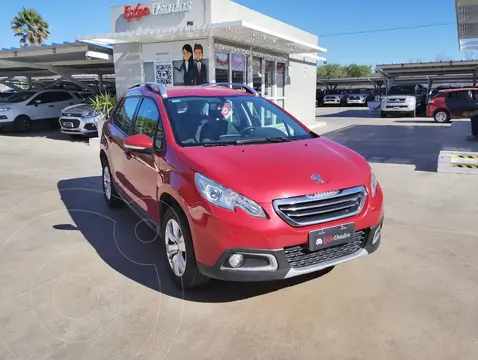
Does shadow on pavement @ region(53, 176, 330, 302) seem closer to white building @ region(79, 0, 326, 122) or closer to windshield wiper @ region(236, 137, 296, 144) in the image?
windshield wiper @ region(236, 137, 296, 144)

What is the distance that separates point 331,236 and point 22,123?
1619 centimetres

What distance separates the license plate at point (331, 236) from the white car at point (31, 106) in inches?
629

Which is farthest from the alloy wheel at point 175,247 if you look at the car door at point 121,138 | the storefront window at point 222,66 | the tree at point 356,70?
the tree at point 356,70

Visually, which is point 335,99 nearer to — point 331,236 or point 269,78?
point 269,78

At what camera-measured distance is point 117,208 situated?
230 inches

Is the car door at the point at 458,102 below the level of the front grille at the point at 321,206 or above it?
above

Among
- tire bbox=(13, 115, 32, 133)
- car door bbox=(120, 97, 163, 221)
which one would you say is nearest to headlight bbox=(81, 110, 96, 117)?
tire bbox=(13, 115, 32, 133)

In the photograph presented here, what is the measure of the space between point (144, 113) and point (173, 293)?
6.62 feet

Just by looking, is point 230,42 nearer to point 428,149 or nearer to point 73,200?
point 428,149

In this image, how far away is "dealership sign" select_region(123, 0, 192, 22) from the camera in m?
12.4

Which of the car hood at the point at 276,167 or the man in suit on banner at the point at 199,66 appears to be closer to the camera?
the car hood at the point at 276,167

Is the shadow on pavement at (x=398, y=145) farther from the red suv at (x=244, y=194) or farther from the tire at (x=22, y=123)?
the tire at (x=22, y=123)

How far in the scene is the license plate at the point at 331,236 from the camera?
294 centimetres

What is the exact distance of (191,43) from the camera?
12.2 m
